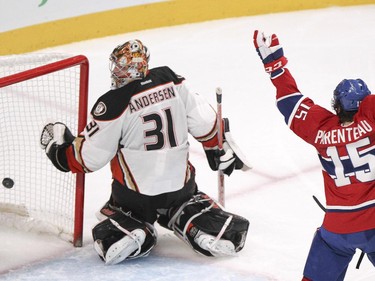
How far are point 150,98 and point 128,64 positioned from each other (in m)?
0.14

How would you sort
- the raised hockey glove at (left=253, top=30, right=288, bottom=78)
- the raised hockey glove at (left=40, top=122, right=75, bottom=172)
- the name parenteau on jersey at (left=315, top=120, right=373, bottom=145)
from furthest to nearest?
the raised hockey glove at (left=40, top=122, right=75, bottom=172), the raised hockey glove at (left=253, top=30, right=288, bottom=78), the name parenteau on jersey at (left=315, top=120, right=373, bottom=145)

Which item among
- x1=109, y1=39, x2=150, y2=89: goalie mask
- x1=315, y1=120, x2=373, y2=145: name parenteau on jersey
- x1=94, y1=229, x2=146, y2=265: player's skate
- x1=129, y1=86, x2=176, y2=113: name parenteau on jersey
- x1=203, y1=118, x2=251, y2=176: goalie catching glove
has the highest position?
x1=109, y1=39, x2=150, y2=89: goalie mask

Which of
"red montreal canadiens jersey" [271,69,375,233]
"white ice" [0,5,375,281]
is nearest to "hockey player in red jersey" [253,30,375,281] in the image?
"red montreal canadiens jersey" [271,69,375,233]

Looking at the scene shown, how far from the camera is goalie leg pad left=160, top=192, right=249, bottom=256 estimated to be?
3.55 meters

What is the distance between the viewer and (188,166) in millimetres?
3666

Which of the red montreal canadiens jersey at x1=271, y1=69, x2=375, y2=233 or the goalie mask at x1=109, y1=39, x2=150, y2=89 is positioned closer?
the red montreal canadiens jersey at x1=271, y1=69, x2=375, y2=233

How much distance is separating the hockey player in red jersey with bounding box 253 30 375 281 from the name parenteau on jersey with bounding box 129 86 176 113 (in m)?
0.60

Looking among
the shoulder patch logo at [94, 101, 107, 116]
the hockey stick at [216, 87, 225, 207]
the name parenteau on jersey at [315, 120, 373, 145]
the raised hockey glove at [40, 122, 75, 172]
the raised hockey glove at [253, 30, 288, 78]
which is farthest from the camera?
the hockey stick at [216, 87, 225, 207]

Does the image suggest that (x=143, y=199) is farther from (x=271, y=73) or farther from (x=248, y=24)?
(x=248, y=24)

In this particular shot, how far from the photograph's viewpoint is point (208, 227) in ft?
11.8

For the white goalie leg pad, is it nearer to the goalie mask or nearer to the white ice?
the white ice

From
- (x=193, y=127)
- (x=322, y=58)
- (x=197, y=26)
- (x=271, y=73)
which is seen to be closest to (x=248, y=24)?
(x=197, y=26)

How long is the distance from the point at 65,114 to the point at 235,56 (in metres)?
1.96

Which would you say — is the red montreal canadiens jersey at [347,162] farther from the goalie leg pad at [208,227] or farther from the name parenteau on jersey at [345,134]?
the goalie leg pad at [208,227]
